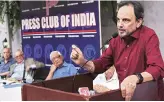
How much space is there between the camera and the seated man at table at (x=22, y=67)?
15.4 ft

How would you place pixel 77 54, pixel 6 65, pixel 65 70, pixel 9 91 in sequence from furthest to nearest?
1. pixel 6 65
2. pixel 65 70
3. pixel 9 91
4. pixel 77 54

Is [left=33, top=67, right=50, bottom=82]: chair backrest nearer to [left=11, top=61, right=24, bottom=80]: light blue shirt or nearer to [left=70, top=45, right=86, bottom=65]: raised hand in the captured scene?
[left=11, top=61, right=24, bottom=80]: light blue shirt

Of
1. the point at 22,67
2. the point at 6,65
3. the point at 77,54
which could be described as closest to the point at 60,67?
the point at 22,67

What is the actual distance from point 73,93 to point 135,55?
65 centimetres

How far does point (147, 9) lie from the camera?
3338mm

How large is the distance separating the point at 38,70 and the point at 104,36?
1384 millimetres

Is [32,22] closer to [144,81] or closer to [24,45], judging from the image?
[24,45]

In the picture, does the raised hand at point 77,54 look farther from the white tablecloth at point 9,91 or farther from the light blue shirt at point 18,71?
the light blue shirt at point 18,71

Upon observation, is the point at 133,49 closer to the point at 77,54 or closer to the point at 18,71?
the point at 77,54

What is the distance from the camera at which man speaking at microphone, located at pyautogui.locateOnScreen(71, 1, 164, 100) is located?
67.3 inches

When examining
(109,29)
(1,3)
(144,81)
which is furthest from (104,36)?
(1,3)

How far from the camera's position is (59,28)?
4.45 meters

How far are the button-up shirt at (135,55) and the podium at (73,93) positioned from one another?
0.33 feet

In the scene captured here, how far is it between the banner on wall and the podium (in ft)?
6.31
